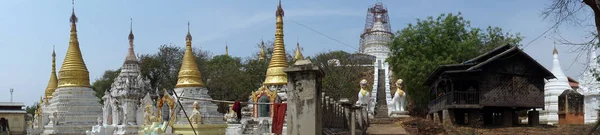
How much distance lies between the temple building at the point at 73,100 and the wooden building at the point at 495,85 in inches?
1012

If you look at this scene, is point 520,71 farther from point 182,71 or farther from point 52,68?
point 52,68

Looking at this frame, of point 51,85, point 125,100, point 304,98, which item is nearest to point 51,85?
point 51,85

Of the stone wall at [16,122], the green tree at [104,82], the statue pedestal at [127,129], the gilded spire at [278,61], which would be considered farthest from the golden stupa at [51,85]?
the gilded spire at [278,61]

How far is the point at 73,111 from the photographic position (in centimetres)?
3900

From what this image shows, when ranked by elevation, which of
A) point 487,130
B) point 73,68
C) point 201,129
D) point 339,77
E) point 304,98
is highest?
point 73,68

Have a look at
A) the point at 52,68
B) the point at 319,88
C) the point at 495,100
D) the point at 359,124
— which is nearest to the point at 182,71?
the point at 52,68

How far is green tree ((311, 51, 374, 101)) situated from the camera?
38.2 meters

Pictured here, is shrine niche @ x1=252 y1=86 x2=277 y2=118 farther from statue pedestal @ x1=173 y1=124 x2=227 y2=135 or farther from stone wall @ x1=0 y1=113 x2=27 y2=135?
stone wall @ x1=0 y1=113 x2=27 y2=135

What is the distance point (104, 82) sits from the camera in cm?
5662

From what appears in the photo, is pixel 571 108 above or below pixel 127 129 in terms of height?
above

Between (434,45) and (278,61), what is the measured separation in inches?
386

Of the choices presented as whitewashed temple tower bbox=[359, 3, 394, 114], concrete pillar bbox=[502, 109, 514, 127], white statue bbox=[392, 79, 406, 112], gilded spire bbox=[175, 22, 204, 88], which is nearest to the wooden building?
concrete pillar bbox=[502, 109, 514, 127]

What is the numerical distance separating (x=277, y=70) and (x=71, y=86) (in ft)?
52.8

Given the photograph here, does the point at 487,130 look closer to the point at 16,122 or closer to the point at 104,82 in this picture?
the point at 104,82
